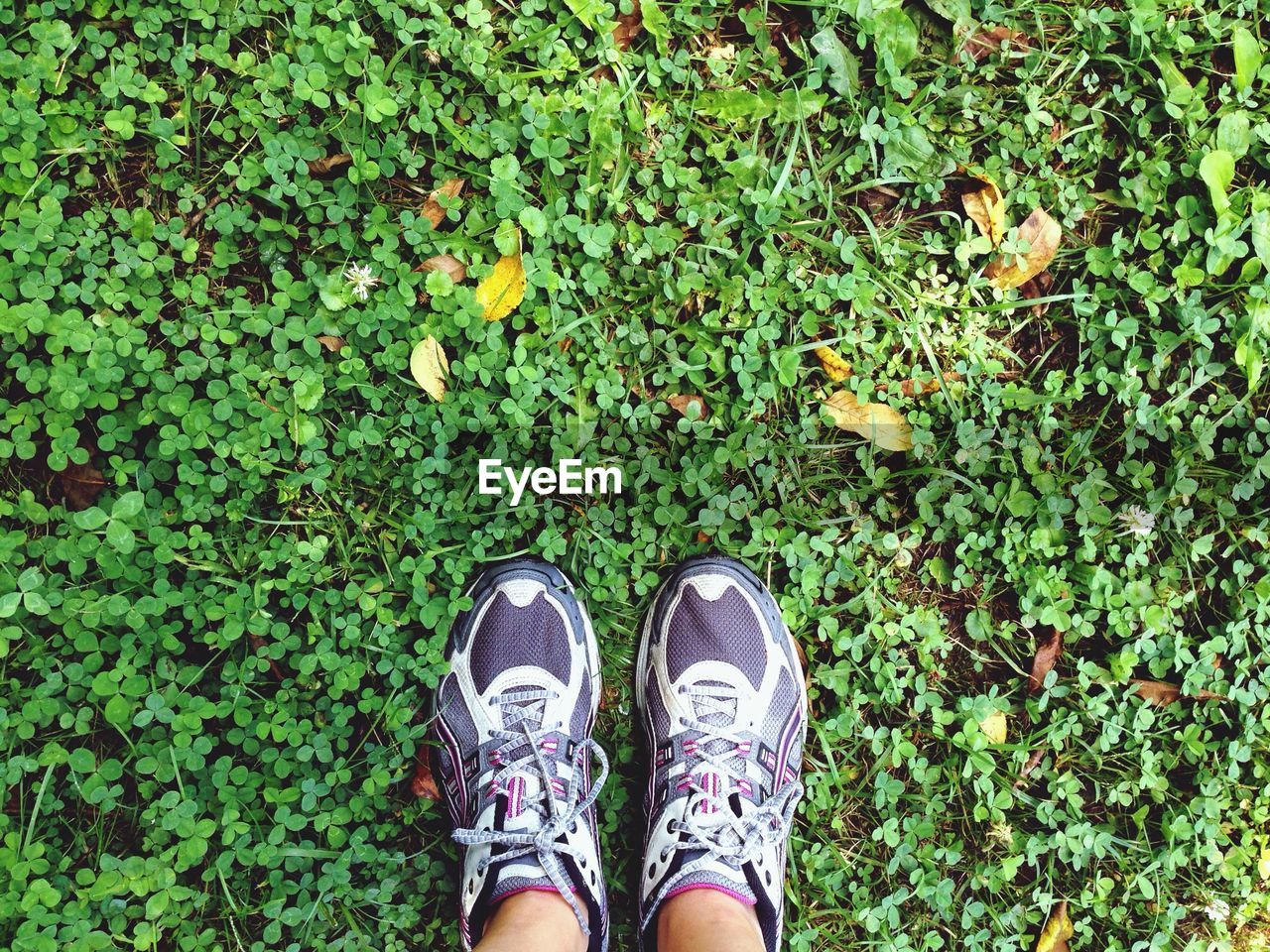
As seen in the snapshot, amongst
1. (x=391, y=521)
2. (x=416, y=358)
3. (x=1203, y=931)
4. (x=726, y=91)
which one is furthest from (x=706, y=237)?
(x=1203, y=931)

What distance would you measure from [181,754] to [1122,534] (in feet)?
9.58

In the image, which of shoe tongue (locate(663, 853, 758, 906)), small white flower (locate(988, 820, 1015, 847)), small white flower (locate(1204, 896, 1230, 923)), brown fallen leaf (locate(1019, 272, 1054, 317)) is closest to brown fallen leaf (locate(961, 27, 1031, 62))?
brown fallen leaf (locate(1019, 272, 1054, 317))

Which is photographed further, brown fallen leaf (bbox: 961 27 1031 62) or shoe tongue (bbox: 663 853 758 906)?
brown fallen leaf (bbox: 961 27 1031 62)

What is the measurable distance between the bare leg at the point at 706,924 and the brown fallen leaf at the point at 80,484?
206 cm

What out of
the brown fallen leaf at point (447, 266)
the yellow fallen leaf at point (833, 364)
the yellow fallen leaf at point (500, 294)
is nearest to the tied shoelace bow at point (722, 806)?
the yellow fallen leaf at point (833, 364)

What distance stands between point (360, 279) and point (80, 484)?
3.31 ft

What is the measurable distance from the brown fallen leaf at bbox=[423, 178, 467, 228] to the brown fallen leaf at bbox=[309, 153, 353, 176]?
0.26 meters

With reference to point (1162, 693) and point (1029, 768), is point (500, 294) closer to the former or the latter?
point (1029, 768)

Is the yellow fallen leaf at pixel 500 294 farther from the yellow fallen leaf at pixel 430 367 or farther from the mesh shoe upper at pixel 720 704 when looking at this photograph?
the mesh shoe upper at pixel 720 704

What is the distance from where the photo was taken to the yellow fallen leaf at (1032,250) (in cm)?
271

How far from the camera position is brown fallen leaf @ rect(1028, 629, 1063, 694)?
2734 mm

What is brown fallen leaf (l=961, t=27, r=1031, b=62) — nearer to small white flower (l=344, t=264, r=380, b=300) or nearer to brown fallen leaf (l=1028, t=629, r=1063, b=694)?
brown fallen leaf (l=1028, t=629, r=1063, b=694)

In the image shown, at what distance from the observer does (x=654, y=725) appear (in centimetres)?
268

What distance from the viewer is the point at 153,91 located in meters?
2.45
